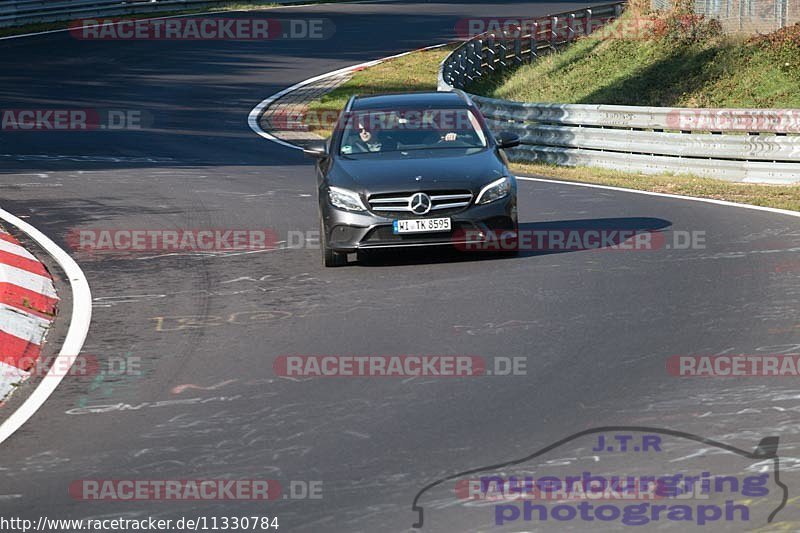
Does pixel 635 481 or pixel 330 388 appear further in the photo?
pixel 330 388

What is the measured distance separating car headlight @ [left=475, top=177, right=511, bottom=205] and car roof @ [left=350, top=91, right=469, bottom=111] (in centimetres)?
157

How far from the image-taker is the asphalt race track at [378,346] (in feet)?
23.4

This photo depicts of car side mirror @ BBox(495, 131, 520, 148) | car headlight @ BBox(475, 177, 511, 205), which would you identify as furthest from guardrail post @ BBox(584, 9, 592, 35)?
car headlight @ BBox(475, 177, 511, 205)

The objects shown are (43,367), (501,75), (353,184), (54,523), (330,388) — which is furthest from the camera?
(501,75)

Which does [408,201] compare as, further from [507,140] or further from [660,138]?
[660,138]

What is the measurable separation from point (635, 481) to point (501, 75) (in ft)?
109

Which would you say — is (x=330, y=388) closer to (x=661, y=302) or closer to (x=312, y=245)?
(x=661, y=302)

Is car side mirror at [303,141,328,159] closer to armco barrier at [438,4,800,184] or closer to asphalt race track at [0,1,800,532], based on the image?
asphalt race track at [0,1,800,532]

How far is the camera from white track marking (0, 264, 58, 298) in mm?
12258

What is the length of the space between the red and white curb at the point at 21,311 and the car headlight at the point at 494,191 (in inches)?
159

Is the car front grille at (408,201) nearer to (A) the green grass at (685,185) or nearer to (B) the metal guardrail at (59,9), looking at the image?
(A) the green grass at (685,185)

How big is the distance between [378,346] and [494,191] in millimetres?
3738

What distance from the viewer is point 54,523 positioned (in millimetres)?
6414

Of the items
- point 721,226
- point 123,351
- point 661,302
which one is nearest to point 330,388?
point 123,351
